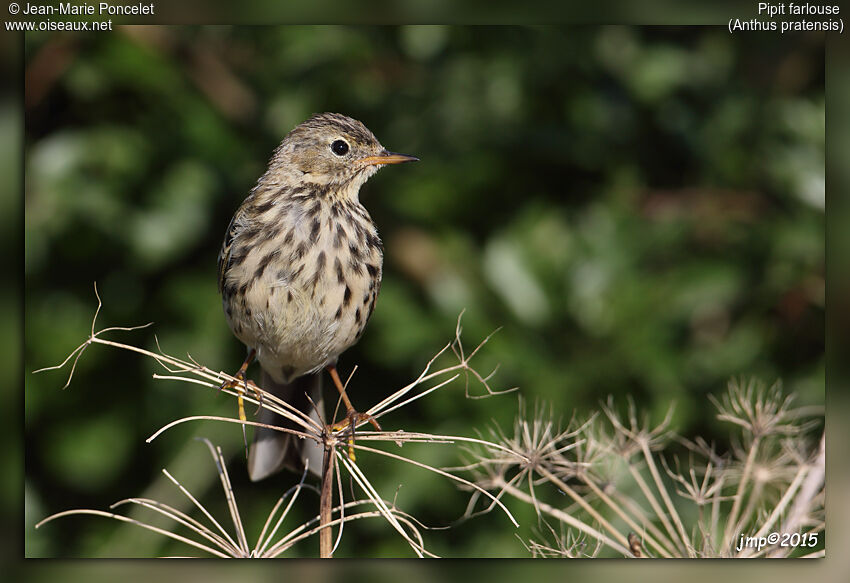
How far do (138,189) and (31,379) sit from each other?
2.64ft

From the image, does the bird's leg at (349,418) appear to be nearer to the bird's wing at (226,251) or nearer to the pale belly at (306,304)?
the pale belly at (306,304)

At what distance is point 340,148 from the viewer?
2.92 meters

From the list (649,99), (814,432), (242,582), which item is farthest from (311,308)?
(814,432)

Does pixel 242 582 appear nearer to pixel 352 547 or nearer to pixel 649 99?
pixel 352 547

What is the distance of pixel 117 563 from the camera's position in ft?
10.1

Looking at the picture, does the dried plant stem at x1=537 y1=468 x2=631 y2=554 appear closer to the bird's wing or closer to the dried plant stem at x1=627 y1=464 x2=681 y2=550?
the dried plant stem at x1=627 y1=464 x2=681 y2=550

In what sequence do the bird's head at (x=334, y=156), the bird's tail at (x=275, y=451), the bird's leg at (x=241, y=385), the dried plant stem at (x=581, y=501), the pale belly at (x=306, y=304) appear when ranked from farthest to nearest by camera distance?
the bird's head at (x=334, y=156) < the bird's tail at (x=275, y=451) < the pale belly at (x=306, y=304) < the dried plant stem at (x=581, y=501) < the bird's leg at (x=241, y=385)

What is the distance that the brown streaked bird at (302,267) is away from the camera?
8.71 feet

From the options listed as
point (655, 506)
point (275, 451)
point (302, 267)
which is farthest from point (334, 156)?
point (655, 506)

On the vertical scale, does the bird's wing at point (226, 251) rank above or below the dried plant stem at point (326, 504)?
above

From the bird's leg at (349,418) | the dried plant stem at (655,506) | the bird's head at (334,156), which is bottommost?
the dried plant stem at (655,506)

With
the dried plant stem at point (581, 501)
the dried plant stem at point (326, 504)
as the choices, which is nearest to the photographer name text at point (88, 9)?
the dried plant stem at point (326, 504)

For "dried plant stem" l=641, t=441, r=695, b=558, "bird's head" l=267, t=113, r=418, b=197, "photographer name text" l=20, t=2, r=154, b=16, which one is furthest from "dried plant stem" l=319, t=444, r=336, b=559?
"photographer name text" l=20, t=2, r=154, b=16

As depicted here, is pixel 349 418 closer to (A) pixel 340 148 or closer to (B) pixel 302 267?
(B) pixel 302 267
